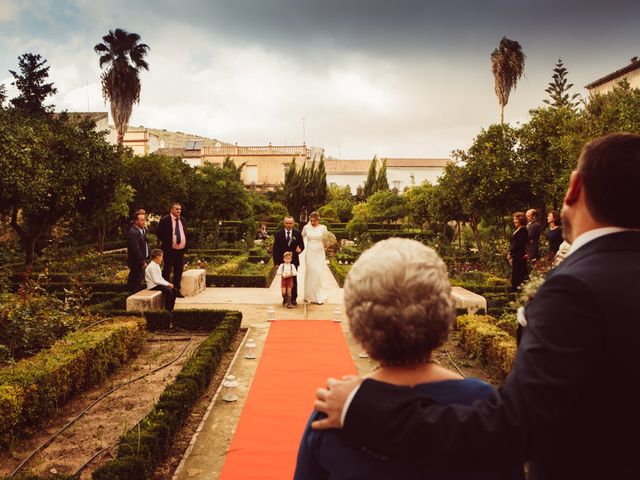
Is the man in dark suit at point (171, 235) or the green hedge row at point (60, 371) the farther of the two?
the man in dark suit at point (171, 235)

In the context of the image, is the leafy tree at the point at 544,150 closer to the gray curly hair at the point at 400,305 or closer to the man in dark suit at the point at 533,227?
the man in dark suit at the point at 533,227

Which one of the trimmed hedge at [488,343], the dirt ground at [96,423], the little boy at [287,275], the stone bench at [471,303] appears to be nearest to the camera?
the dirt ground at [96,423]

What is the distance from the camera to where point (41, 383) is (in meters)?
4.51

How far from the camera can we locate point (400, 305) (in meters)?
1.21

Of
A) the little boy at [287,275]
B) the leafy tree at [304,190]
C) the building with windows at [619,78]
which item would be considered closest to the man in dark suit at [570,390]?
the little boy at [287,275]

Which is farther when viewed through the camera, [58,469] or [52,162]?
[52,162]

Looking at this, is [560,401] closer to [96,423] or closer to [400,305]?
[400,305]

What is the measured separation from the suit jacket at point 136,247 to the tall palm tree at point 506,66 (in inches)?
937

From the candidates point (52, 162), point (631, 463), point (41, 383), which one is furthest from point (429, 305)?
point (52, 162)

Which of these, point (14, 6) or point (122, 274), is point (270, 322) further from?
point (14, 6)

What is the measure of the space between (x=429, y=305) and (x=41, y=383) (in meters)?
4.36

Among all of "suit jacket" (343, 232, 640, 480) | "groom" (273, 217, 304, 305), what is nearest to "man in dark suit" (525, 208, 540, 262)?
"groom" (273, 217, 304, 305)

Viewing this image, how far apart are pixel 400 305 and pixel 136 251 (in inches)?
332

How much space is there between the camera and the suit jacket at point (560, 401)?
1.05 metres
